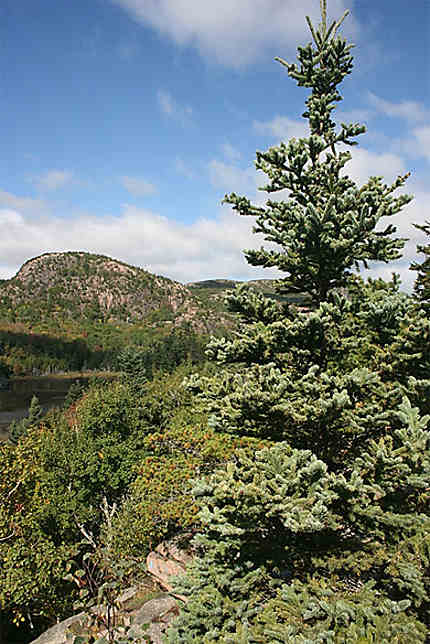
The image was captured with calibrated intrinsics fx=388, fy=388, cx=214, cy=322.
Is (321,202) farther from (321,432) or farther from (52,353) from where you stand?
(52,353)

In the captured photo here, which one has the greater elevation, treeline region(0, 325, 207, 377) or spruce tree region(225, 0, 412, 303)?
spruce tree region(225, 0, 412, 303)

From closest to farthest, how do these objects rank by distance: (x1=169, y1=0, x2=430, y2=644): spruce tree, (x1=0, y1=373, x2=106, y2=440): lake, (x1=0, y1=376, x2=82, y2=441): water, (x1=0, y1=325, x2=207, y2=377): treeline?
(x1=169, y1=0, x2=430, y2=644): spruce tree → (x1=0, y1=376, x2=82, y2=441): water → (x1=0, y1=373, x2=106, y2=440): lake → (x1=0, y1=325, x2=207, y2=377): treeline

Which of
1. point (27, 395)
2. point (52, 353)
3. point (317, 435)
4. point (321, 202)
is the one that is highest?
point (321, 202)

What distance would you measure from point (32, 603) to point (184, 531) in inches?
294

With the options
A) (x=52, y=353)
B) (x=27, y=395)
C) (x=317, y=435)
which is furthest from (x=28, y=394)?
(x=317, y=435)

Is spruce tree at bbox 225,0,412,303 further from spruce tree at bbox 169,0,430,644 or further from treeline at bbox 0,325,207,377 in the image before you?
treeline at bbox 0,325,207,377

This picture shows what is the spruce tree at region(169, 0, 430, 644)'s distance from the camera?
4.71 metres

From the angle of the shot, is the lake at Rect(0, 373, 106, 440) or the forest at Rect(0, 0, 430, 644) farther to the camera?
the lake at Rect(0, 373, 106, 440)

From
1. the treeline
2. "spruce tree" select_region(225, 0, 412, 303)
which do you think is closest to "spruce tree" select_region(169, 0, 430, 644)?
"spruce tree" select_region(225, 0, 412, 303)

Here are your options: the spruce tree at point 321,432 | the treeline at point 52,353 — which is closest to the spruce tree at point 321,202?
the spruce tree at point 321,432

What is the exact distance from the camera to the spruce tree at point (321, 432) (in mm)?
4711

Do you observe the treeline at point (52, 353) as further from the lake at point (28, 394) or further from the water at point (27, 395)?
the water at point (27, 395)

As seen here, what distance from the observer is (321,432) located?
639 centimetres

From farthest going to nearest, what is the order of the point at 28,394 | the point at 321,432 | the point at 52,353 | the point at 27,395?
the point at 52,353
the point at 28,394
the point at 27,395
the point at 321,432
